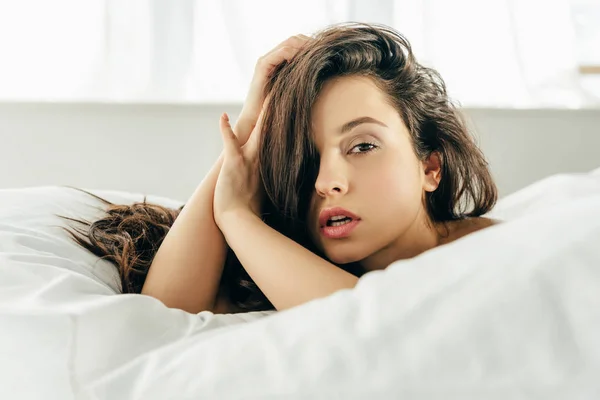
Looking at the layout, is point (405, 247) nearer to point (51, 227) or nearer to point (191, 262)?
point (191, 262)

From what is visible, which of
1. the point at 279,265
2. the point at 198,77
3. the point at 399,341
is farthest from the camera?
the point at 198,77

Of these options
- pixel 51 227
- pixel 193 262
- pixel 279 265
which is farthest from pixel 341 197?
pixel 51 227

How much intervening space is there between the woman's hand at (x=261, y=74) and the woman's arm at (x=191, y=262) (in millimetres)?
159

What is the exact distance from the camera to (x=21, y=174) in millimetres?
2268

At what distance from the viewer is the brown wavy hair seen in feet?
3.55

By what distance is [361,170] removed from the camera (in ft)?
3.37

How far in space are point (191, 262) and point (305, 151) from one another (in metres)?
0.24

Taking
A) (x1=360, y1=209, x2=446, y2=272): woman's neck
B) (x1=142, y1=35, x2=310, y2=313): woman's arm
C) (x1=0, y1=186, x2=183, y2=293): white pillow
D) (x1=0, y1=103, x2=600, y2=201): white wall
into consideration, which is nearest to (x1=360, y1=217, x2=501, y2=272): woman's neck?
(x1=360, y1=209, x2=446, y2=272): woman's neck

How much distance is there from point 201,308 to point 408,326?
0.60 m

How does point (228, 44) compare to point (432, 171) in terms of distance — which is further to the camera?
point (228, 44)

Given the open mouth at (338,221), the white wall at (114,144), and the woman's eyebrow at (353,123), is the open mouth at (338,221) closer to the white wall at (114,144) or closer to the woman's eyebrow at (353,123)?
the woman's eyebrow at (353,123)

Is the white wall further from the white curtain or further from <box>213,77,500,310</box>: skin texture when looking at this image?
Result: <box>213,77,500,310</box>: skin texture

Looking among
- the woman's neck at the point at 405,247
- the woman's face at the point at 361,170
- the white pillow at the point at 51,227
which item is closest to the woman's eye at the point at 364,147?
the woman's face at the point at 361,170

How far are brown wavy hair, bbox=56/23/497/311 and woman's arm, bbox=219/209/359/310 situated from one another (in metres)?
0.10
